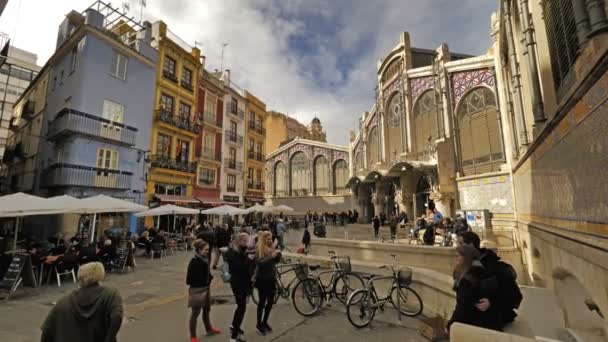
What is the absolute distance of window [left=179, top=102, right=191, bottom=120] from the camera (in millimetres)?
22102

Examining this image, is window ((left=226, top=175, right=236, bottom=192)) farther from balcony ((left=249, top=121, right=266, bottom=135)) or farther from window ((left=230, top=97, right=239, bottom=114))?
window ((left=230, top=97, right=239, bottom=114))

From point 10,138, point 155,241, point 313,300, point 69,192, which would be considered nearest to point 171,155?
point 69,192

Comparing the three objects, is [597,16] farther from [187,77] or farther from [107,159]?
[187,77]

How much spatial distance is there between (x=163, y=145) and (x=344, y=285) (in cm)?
1847

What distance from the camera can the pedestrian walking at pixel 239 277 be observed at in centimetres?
441

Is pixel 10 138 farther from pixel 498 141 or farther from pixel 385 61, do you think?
pixel 498 141

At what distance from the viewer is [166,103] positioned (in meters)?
21.0

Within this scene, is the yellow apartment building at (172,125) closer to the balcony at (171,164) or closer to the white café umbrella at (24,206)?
the balcony at (171,164)

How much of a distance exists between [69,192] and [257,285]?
48.6ft

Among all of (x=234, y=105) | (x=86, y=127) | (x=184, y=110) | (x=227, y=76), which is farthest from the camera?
(x=227, y=76)

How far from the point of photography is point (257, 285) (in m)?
4.68

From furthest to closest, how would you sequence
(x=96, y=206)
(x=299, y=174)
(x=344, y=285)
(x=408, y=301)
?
(x=299, y=174) < (x=96, y=206) < (x=344, y=285) < (x=408, y=301)

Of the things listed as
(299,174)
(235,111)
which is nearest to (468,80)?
(235,111)

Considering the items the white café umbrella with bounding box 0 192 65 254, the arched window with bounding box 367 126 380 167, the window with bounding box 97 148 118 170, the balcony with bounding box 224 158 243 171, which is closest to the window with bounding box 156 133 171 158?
the window with bounding box 97 148 118 170
